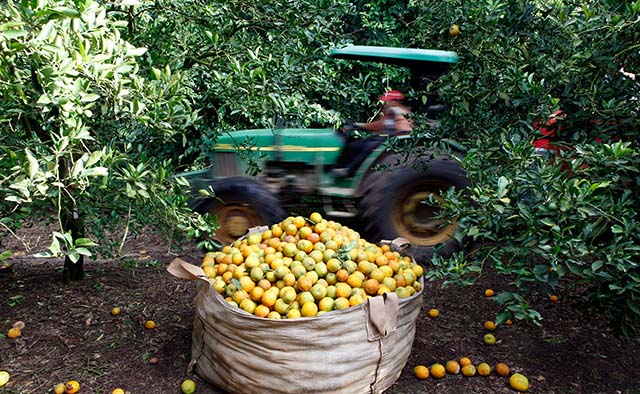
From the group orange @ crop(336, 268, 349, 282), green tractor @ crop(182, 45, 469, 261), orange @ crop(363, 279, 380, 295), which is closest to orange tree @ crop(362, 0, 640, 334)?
orange @ crop(363, 279, 380, 295)

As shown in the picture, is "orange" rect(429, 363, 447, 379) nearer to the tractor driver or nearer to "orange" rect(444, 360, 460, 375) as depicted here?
"orange" rect(444, 360, 460, 375)

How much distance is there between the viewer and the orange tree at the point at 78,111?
1.81 m

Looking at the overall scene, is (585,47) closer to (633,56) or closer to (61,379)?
(633,56)

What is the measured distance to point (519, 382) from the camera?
9.33 feet

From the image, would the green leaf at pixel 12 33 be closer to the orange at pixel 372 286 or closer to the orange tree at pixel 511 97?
the orange tree at pixel 511 97

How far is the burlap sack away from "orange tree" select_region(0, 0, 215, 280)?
627mm

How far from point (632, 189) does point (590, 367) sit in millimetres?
1286

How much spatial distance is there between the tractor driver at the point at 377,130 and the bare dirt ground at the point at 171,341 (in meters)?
1.38

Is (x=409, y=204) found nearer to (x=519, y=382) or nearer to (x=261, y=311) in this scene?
(x=519, y=382)

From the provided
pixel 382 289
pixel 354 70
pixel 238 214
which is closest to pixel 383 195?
pixel 238 214

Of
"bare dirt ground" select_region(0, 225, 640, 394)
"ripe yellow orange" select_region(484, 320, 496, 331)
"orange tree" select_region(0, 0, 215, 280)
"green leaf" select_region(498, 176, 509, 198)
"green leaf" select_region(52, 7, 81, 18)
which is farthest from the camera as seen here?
"ripe yellow orange" select_region(484, 320, 496, 331)

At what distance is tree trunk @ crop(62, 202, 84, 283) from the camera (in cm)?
327

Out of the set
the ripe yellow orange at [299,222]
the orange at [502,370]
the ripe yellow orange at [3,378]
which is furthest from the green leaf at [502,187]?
the ripe yellow orange at [3,378]

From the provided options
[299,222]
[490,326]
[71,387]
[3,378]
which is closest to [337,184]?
[299,222]
